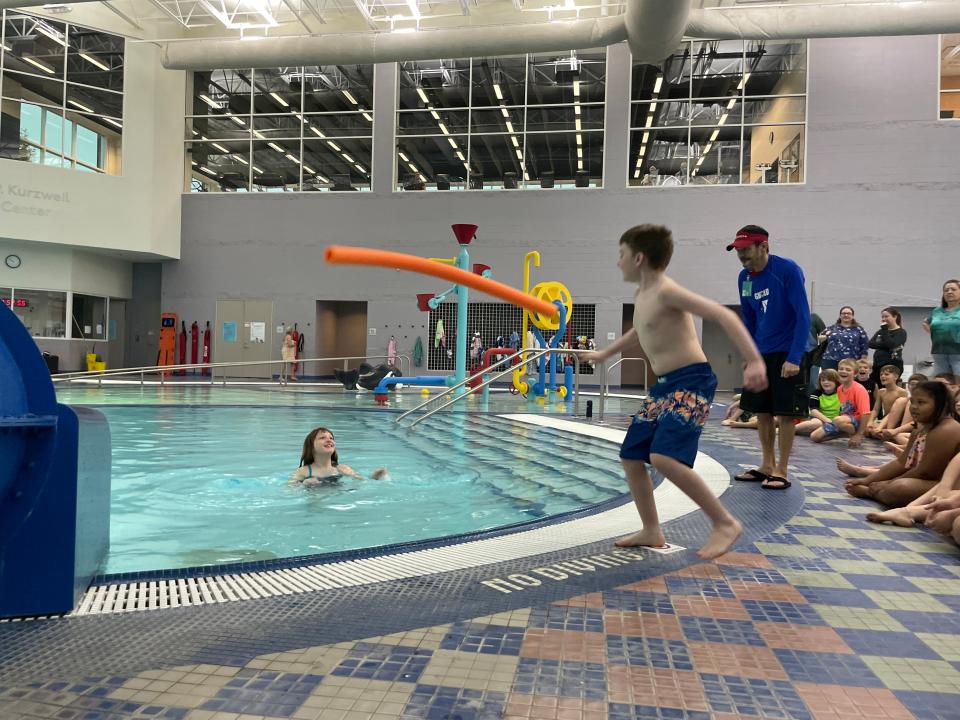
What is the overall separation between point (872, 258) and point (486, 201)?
10.1m

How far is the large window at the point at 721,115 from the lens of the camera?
62.2ft

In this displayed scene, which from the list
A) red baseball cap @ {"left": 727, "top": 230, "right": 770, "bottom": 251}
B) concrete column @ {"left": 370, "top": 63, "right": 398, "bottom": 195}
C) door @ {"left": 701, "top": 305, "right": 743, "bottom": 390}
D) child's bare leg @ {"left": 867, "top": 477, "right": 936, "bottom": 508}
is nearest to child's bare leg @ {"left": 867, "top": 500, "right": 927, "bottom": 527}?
child's bare leg @ {"left": 867, "top": 477, "right": 936, "bottom": 508}

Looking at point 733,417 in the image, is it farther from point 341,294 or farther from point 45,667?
point 341,294

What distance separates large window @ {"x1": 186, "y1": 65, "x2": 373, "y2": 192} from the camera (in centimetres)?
2153

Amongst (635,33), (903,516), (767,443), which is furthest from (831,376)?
(635,33)

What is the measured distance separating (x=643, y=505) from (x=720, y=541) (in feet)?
1.11

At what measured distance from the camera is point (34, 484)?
214 centimetres

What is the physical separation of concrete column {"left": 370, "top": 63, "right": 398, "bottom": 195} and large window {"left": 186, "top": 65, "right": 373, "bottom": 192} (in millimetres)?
395

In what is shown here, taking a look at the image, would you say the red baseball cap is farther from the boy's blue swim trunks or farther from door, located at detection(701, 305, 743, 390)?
door, located at detection(701, 305, 743, 390)

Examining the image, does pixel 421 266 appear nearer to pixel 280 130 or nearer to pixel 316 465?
pixel 316 465

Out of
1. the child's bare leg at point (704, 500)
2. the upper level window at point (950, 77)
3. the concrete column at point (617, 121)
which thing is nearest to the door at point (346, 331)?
the concrete column at point (617, 121)

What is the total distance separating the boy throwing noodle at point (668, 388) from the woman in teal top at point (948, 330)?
5718 mm

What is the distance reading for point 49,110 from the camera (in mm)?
19531

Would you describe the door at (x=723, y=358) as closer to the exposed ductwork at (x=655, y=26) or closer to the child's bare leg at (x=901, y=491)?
the exposed ductwork at (x=655, y=26)
